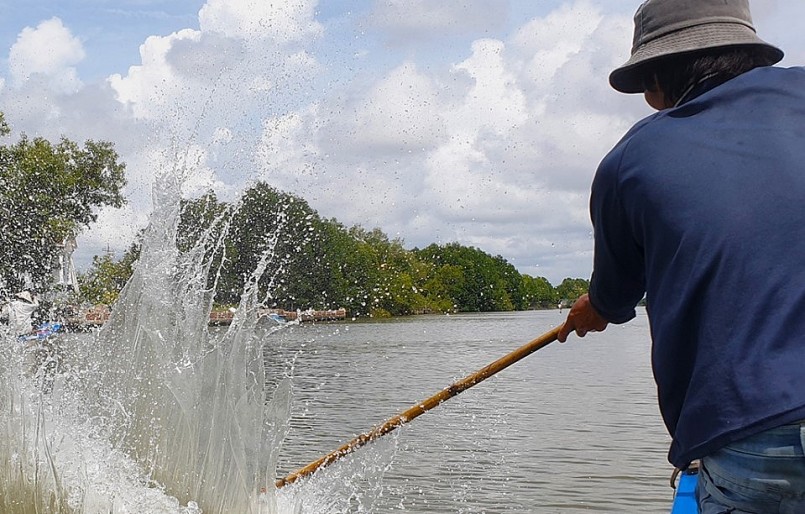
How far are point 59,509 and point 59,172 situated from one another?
3359 centimetres

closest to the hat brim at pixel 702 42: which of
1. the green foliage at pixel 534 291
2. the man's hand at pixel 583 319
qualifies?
the man's hand at pixel 583 319

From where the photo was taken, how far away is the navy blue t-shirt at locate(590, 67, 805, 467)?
2.01 meters

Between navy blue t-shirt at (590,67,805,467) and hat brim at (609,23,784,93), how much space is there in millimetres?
133

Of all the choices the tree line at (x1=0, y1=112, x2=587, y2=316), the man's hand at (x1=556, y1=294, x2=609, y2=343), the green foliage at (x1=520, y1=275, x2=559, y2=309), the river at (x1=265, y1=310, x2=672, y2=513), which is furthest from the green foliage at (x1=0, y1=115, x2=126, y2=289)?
the green foliage at (x1=520, y1=275, x2=559, y2=309)

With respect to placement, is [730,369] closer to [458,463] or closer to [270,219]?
[458,463]

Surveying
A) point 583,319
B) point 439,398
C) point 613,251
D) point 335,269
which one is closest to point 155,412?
point 439,398

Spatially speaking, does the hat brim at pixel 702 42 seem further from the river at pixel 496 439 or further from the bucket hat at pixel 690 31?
the river at pixel 496 439

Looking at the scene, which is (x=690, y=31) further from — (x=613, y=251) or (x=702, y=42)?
(x=613, y=251)

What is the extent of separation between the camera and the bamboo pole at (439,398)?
4036 mm

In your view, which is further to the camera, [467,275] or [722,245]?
[467,275]

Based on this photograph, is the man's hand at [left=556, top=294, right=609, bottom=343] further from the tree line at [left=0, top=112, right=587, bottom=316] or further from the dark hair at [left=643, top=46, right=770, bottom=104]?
the tree line at [left=0, top=112, right=587, bottom=316]

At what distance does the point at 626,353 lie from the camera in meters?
26.9

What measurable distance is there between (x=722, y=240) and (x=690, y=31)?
0.66 m

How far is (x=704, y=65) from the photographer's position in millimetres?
2408
